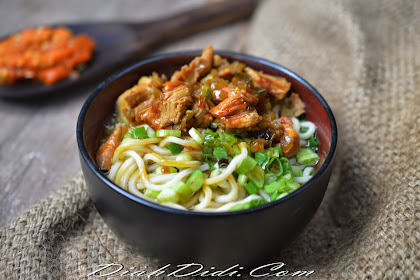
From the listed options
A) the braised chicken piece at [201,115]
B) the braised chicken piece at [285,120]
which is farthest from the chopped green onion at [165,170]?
the braised chicken piece at [285,120]

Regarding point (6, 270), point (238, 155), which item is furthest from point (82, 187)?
point (238, 155)

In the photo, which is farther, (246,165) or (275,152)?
(275,152)

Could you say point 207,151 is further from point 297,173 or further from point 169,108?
point 297,173

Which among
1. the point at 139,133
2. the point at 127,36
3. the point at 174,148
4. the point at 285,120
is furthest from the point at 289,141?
the point at 127,36

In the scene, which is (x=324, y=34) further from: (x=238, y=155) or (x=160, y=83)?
(x=238, y=155)

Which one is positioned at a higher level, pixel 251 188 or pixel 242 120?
pixel 242 120

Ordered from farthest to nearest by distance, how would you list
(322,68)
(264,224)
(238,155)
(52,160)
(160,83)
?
(322,68), (52,160), (160,83), (238,155), (264,224)
